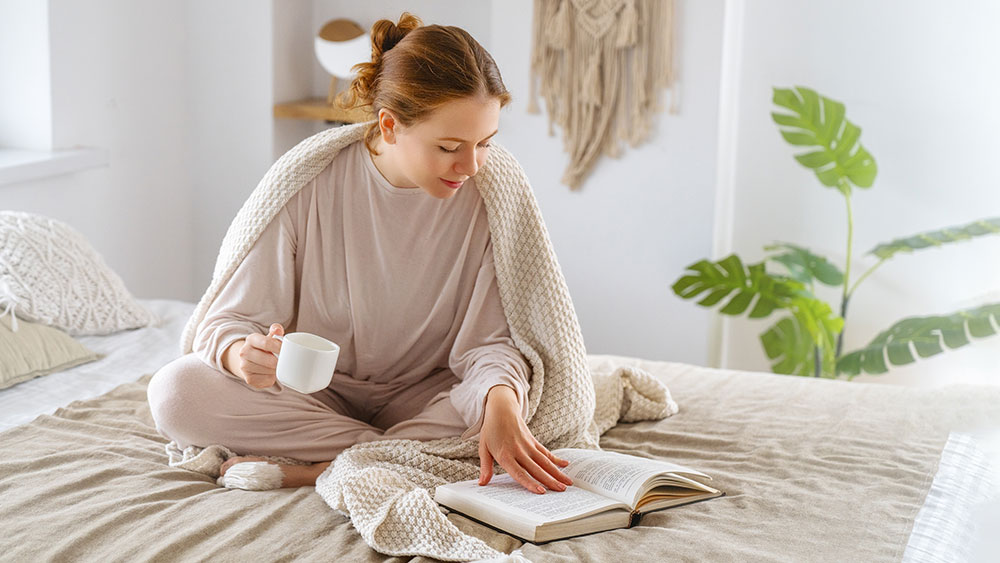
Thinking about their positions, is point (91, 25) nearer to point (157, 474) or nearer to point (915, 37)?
point (157, 474)

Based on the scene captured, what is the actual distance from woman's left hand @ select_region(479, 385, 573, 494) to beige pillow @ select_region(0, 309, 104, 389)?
0.91 m

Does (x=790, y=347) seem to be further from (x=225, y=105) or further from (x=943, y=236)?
(x=225, y=105)

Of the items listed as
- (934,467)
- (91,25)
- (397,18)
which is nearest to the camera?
(934,467)

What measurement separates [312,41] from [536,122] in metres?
0.83

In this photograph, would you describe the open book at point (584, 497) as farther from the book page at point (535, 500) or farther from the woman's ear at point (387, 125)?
the woman's ear at point (387, 125)

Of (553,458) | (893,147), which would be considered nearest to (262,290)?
(553,458)

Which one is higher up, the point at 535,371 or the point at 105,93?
the point at 105,93

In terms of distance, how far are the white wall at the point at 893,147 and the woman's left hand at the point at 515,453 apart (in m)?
1.86

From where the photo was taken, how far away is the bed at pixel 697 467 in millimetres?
1243

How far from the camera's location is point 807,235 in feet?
10.1

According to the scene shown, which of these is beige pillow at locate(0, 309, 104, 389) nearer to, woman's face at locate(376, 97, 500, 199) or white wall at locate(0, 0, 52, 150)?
woman's face at locate(376, 97, 500, 199)

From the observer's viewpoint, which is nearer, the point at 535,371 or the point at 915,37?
the point at 535,371

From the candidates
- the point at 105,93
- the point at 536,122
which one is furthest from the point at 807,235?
the point at 105,93

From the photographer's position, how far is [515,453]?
55.2 inches
